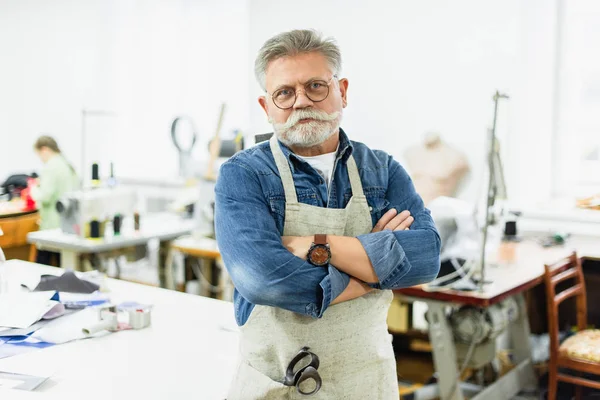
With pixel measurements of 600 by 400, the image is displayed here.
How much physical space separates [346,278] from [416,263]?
0.18 m

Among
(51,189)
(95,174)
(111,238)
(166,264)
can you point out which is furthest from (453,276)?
(51,189)

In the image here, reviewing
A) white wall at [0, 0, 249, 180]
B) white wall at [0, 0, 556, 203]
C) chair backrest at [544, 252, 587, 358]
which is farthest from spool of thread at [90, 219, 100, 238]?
chair backrest at [544, 252, 587, 358]

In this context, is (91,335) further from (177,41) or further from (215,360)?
(177,41)

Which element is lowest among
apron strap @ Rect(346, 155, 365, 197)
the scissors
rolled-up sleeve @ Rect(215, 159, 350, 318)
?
the scissors

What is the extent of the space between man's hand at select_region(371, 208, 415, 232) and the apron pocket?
0.45m

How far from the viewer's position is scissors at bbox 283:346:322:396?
1.52m

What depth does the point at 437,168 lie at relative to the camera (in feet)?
15.6

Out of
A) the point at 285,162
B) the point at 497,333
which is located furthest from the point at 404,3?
the point at 285,162

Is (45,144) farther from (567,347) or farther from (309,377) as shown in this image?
(309,377)

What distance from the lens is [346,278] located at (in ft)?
5.21

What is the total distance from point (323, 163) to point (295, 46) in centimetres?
29

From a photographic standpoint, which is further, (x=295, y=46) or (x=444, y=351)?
(x=444, y=351)

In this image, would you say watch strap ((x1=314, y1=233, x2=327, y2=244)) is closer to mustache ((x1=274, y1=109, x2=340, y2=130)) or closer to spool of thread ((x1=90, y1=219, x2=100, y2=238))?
mustache ((x1=274, y1=109, x2=340, y2=130))

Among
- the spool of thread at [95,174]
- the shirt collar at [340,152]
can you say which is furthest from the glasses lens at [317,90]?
the spool of thread at [95,174]
